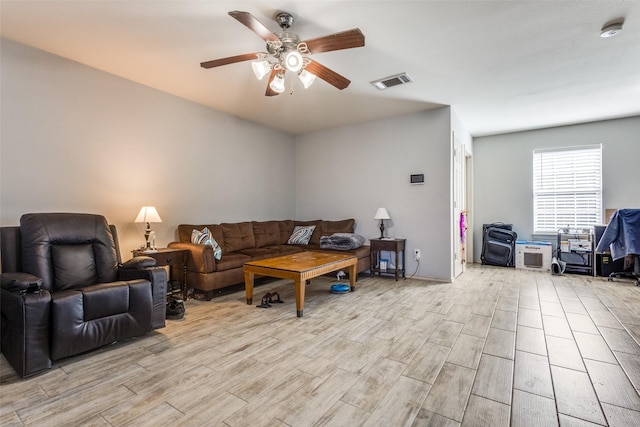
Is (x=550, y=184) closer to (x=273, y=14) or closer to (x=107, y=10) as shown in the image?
(x=273, y=14)

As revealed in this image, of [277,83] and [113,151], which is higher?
[277,83]

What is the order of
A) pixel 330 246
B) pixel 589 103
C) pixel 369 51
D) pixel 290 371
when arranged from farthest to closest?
pixel 330 246, pixel 589 103, pixel 369 51, pixel 290 371

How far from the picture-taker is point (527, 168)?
221 inches

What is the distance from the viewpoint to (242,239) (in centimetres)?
444

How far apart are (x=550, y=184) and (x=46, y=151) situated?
741cm

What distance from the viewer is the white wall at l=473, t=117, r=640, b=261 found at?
15.9ft

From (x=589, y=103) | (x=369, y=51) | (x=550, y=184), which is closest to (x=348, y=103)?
(x=369, y=51)

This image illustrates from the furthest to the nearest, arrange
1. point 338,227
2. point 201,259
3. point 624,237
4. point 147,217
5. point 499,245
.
Result: 1. point 499,245
2. point 338,227
3. point 624,237
4. point 201,259
5. point 147,217

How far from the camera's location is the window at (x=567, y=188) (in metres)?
5.12

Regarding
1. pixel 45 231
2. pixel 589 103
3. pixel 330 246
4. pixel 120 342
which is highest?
pixel 589 103

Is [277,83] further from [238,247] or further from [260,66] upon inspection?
[238,247]

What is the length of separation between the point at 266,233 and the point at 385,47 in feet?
10.6

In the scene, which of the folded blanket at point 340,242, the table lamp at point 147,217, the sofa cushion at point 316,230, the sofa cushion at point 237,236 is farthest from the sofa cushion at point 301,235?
the table lamp at point 147,217

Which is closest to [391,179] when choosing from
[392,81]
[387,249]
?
[387,249]
